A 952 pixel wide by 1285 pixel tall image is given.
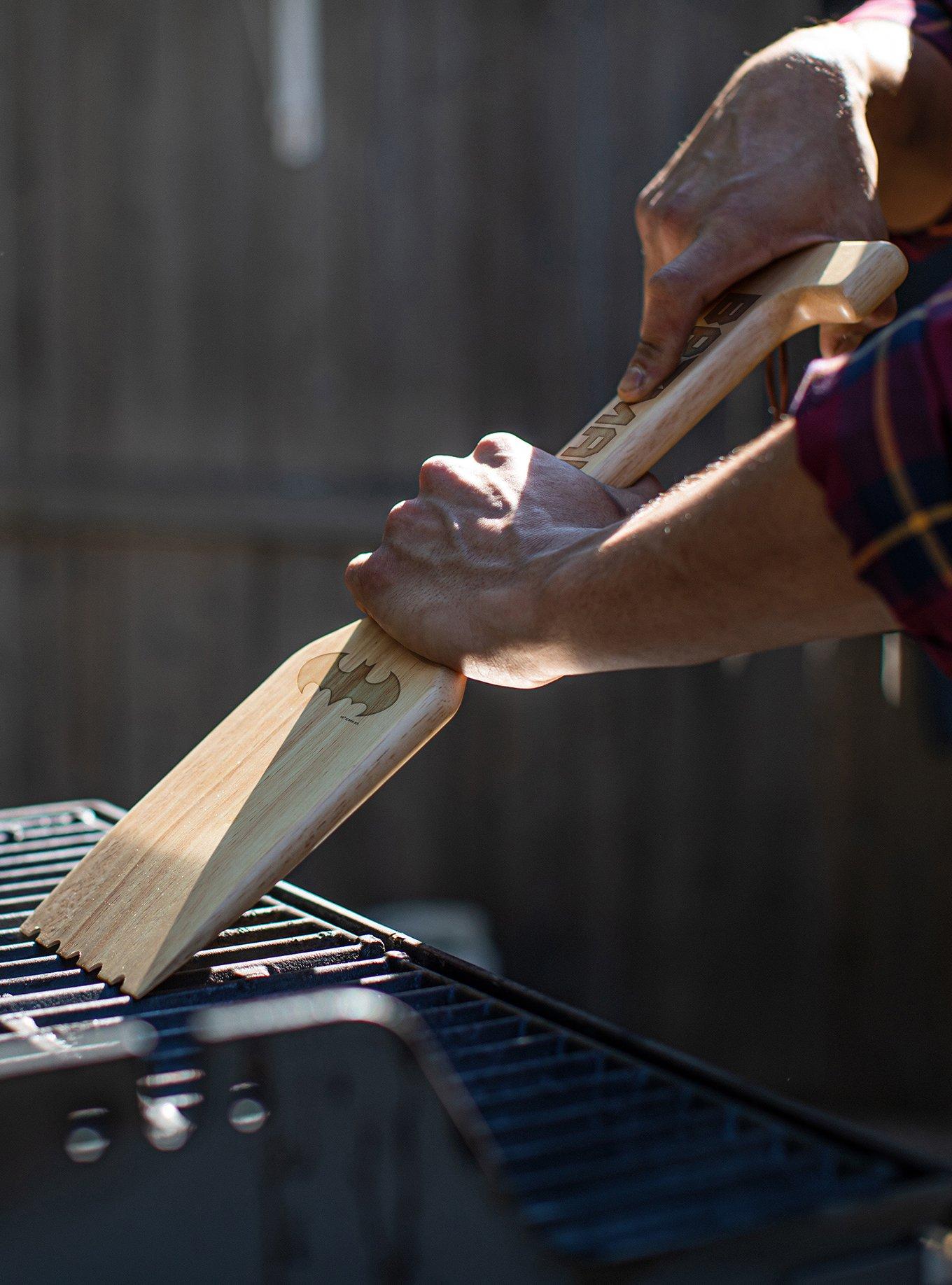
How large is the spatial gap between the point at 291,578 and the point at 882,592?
9.14ft

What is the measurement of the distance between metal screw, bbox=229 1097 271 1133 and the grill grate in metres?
0.03

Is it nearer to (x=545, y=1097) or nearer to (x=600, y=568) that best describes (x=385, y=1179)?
(x=545, y=1097)

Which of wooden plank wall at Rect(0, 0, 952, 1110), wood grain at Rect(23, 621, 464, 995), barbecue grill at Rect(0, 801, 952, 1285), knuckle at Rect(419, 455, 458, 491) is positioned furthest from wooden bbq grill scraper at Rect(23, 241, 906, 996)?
wooden plank wall at Rect(0, 0, 952, 1110)

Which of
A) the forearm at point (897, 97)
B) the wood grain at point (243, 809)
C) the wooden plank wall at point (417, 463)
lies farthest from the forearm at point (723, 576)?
the wooden plank wall at point (417, 463)

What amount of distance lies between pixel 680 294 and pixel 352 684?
21.2 inches

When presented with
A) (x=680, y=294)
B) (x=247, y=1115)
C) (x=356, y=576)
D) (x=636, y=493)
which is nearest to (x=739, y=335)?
(x=680, y=294)

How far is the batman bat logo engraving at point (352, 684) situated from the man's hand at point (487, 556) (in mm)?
44

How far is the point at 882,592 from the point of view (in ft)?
2.21

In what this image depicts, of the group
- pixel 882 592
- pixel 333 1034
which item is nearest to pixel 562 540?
pixel 882 592

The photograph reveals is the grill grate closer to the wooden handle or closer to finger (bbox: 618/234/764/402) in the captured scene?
the wooden handle

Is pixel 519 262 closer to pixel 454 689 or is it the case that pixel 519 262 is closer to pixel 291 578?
pixel 291 578

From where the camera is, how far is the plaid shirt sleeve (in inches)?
24.9

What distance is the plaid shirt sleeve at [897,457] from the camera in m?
0.63

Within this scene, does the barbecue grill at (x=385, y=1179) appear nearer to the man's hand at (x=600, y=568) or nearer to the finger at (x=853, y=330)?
the man's hand at (x=600, y=568)
